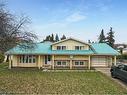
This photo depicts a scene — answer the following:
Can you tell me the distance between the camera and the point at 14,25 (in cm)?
3347

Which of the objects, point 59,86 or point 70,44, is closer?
point 59,86

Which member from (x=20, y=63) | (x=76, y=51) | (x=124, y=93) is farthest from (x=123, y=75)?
(x=20, y=63)

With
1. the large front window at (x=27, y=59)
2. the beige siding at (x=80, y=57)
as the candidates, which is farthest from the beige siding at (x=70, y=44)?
the large front window at (x=27, y=59)

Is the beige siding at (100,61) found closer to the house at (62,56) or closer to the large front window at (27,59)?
the house at (62,56)

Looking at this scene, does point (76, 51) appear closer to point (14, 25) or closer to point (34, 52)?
point (34, 52)

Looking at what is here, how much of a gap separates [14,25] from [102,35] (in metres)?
65.6

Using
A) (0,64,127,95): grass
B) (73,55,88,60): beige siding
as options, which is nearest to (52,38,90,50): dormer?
(73,55,88,60): beige siding

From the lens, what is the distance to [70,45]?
43.9 m

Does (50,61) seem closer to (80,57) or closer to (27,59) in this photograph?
(27,59)

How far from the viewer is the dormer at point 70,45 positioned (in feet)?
144

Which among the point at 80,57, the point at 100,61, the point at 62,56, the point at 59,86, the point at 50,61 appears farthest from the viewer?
the point at 100,61

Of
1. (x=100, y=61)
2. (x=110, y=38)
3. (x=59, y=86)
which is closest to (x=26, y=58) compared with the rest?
(x=100, y=61)

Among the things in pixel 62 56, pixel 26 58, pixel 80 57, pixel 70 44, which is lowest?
pixel 26 58

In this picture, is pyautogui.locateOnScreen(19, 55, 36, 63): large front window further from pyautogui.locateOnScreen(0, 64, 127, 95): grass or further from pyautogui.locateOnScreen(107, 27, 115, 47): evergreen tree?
pyautogui.locateOnScreen(107, 27, 115, 47): evergreen tree
